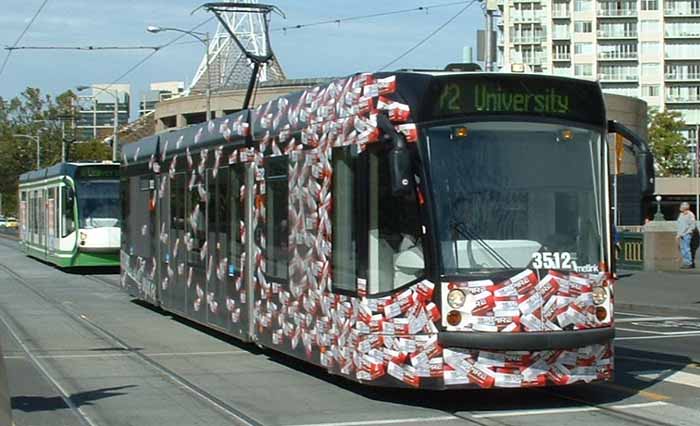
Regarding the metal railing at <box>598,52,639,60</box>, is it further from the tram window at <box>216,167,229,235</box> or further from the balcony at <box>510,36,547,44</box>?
the tram window at <box>216,167,229,235</box>

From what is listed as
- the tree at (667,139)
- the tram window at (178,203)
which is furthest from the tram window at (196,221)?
the tree at (667,139)

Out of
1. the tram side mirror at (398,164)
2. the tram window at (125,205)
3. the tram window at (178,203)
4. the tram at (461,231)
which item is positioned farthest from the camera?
the tram window at (125,205)

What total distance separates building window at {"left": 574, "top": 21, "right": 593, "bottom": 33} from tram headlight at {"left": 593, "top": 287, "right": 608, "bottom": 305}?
106421 mm

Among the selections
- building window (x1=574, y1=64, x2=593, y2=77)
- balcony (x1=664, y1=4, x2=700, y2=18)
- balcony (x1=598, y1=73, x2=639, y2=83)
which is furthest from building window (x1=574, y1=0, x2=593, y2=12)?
balcony (x1=664, y1=4, x2=700, y2=18)

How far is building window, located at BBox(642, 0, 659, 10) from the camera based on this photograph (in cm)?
11356

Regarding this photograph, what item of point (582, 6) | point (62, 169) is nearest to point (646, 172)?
point (62, 169)

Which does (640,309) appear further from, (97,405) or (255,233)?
(97,405)

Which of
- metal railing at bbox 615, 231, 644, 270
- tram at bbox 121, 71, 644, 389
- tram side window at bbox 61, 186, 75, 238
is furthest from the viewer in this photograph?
tram side window at bbox 61, 186, 75, 238

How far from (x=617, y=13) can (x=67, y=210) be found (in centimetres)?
8975

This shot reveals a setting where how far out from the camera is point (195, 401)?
10914mm

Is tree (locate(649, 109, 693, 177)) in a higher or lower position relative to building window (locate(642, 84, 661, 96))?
lower

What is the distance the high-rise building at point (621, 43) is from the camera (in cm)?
11225

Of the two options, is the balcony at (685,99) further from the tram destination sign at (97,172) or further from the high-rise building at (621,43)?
the tram destination sign at (97,172)

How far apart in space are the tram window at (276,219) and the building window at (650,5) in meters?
107
